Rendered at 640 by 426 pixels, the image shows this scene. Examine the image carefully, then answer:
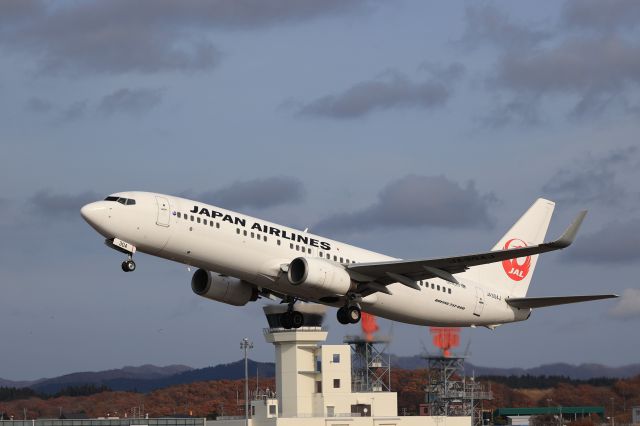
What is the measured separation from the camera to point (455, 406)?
431ft

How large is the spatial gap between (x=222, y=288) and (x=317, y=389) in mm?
63481

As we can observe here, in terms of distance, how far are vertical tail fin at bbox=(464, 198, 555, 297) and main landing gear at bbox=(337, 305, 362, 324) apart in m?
9.46

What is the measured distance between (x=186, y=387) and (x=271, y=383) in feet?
37.8

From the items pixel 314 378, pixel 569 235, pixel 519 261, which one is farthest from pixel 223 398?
pixel 569 235

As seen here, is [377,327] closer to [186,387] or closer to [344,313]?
[344,313]

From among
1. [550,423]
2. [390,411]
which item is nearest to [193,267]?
[390,411]

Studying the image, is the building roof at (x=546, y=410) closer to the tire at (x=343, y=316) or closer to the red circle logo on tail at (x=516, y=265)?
the red circle logo on tail at (x=516, y=265)

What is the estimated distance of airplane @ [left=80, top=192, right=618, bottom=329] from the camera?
Answer: 2164 inches

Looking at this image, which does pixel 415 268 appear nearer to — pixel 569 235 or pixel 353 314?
pixel 353 314

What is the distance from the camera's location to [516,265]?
70.1 metres

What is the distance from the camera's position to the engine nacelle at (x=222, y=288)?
61.9 m

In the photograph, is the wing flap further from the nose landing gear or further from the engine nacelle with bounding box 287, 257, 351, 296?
the nose landing gear

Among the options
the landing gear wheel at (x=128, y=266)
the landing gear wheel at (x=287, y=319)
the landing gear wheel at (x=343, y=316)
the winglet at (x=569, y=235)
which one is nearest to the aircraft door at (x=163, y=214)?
the landing gear wheel at (x=128, y=266)

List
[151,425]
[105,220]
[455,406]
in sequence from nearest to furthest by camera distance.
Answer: [105,220] → [151,425] → [455,406]
